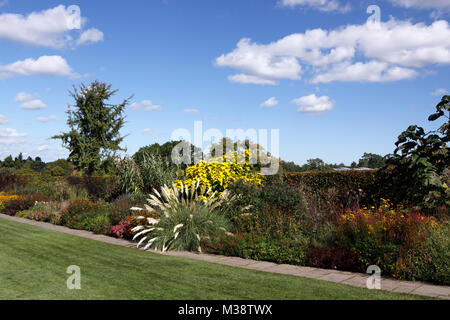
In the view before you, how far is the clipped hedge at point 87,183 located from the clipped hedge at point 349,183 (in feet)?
26.4

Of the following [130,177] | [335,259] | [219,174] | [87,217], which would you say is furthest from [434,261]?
[130,177]

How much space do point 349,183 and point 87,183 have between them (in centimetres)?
1305

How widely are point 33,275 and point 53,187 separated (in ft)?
44.2

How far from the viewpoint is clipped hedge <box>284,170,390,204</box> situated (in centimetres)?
1114

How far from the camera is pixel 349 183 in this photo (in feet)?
38.9

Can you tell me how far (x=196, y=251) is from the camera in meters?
8.12

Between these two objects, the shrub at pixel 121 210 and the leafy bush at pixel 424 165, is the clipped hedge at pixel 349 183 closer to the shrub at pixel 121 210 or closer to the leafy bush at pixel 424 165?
the leafy bush at pixel 424 165

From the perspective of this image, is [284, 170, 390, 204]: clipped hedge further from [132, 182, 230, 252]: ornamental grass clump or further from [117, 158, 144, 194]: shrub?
[117, 158, 144, 194]: shrub

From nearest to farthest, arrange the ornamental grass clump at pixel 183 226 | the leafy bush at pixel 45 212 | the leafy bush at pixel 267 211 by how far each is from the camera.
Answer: the leafy bush at pixel 267 211 → the ornamental grass clump at pixel 183 226 → the leafy bush at pixel 45 212

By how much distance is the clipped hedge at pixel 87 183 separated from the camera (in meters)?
16.9

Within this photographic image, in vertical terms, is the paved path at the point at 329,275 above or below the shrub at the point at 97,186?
below

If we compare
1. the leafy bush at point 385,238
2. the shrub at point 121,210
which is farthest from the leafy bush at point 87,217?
the leafy bush at point 385,238
